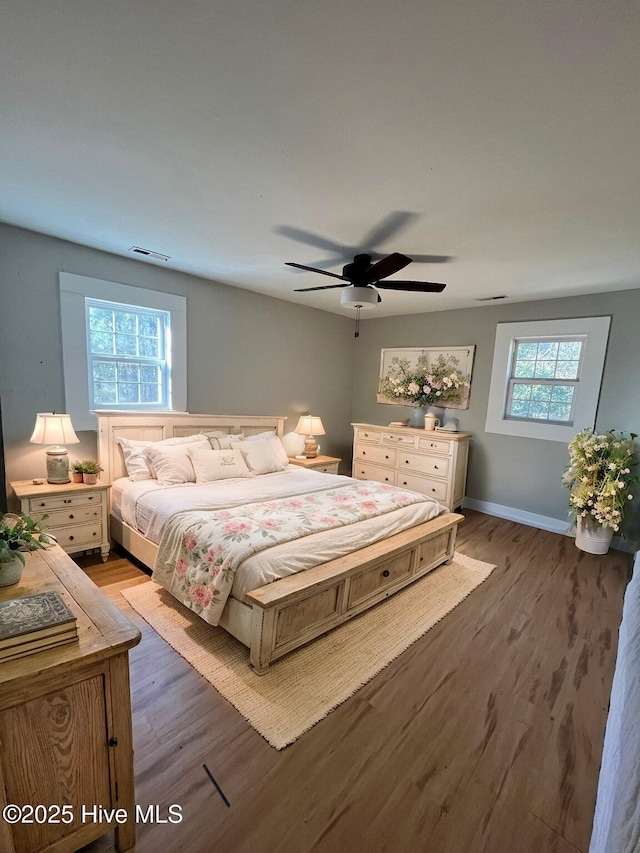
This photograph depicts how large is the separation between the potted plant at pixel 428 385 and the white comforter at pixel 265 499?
1.95m

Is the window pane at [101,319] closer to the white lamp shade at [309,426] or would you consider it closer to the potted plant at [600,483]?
the white lamp shade at [309,426]

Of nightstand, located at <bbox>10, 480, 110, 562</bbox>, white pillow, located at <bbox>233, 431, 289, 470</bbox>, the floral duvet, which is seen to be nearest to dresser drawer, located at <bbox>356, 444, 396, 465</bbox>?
white pillow, located at <bbox>233, 431, 289, 470</bbox>

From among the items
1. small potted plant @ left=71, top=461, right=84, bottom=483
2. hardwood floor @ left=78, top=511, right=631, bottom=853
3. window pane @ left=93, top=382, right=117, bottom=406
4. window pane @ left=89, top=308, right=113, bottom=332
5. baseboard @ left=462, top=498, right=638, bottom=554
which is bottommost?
hardwood floor @ left=78, top=511, right=631, bottom=853

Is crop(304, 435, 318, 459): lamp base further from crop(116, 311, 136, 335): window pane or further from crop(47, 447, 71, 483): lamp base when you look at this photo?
crop(47, 447, 71, 483): lamp base

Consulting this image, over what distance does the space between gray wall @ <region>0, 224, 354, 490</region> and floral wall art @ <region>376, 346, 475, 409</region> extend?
85cm

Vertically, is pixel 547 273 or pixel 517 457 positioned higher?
pixel 547 273

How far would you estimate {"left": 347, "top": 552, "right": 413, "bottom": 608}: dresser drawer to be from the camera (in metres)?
2.36

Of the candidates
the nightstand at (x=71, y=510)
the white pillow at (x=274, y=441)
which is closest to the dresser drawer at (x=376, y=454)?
the white pillow at (x=274, y=441)

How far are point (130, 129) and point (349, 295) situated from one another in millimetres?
1585

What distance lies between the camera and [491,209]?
2.08 metres

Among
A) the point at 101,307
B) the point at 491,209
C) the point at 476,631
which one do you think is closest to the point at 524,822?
the point at 476,631

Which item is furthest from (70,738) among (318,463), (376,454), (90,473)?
(376,454)

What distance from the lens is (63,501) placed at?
282cm

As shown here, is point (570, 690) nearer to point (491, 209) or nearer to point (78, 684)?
point (78, 684)
